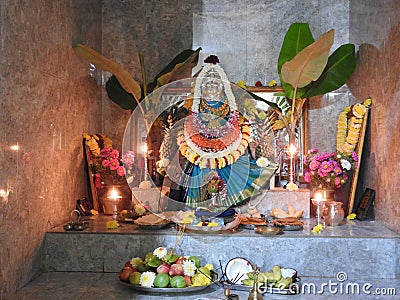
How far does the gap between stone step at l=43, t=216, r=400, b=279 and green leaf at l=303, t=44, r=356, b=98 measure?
4.98ft

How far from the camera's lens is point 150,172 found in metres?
5.53

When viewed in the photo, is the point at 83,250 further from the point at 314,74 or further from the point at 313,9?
the point at 313,9

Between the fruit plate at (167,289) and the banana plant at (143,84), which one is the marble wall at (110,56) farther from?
the fruit plate at (167,289)

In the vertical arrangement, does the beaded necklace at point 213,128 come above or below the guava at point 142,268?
above

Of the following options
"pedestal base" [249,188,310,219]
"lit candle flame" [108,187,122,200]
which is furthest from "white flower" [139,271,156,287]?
"pedestal base" [249,188,310,219]

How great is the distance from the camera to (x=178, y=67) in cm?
550

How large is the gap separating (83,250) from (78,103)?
1.54m

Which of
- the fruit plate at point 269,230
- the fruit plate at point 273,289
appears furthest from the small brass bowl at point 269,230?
the fruit plate at point 273,289

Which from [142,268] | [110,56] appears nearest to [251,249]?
[142,268]

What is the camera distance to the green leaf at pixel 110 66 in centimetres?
485

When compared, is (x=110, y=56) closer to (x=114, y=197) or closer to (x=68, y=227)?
(x=114, y=197)

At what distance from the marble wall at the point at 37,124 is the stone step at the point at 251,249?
279 mm

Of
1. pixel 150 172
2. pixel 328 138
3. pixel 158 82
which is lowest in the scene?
pixel 150 172

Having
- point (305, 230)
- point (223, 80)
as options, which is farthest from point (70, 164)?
point (305, 230)
